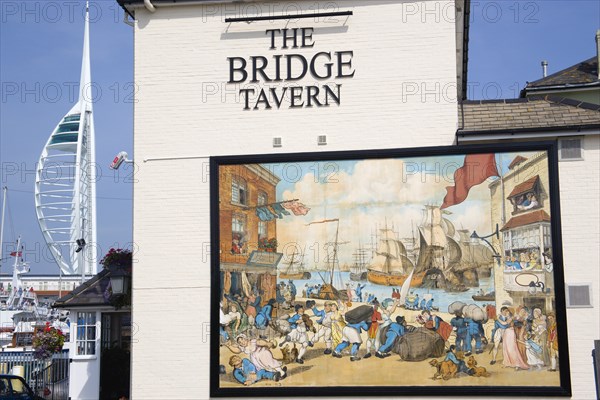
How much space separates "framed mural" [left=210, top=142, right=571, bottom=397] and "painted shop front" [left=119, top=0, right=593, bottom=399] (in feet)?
0.13

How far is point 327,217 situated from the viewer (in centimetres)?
1752

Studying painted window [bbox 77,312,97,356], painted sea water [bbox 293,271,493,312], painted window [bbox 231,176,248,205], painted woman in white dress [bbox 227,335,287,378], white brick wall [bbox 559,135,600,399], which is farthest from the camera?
painted window [bbox 77,312,97,356]

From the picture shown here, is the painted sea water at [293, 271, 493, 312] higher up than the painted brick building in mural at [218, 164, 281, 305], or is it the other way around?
the painted brick building in mural at [218, 164, 281, 305]

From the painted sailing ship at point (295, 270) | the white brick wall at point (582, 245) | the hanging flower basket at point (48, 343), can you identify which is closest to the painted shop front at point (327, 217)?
the painted sailing ship at point (295, 270)

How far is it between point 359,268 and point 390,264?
67 cm

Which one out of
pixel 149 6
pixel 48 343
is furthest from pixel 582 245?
pixel 48 343

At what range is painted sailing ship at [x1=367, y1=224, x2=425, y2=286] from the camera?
17.1 metres

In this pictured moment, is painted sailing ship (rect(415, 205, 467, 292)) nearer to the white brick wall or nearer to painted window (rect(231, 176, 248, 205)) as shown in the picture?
the white brick wall

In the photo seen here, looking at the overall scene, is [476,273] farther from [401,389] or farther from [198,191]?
[198,191]

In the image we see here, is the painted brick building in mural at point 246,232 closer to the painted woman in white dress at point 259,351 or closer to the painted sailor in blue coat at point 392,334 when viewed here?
the painted woman in white dress at point 259,351

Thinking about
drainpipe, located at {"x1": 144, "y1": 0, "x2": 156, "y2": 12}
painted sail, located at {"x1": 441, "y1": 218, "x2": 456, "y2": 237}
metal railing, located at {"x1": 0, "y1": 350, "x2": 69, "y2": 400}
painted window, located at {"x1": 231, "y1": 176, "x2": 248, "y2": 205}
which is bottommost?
metal railing, located at {"x1": 0, "y1": 350, "x2": 69, "y2": 400}

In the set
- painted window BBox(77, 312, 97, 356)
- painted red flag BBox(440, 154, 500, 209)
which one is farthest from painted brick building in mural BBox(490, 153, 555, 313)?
painted window BBox(77, 312, 97, 356)

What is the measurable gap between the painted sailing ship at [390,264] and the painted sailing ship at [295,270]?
1.45m

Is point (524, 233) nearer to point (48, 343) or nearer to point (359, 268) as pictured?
point (359, 268)
